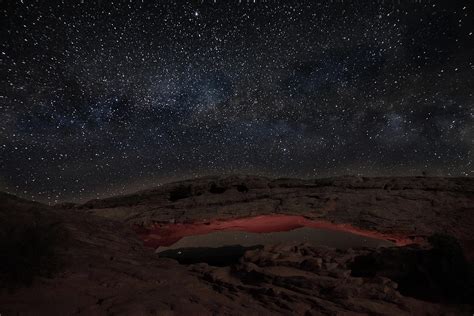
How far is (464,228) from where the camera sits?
1752cm

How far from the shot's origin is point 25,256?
9492 mm

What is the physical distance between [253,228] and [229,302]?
43.2 ft

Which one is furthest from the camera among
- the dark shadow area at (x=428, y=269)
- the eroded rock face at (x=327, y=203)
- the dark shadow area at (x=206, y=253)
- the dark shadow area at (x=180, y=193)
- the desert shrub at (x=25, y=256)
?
the dark shadow area at (x=206, y=253)

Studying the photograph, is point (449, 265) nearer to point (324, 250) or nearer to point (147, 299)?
point (324, 250)

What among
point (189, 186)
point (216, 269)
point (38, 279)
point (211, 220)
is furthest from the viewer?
point (189, 186)

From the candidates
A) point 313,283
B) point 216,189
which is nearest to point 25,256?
point 313,283

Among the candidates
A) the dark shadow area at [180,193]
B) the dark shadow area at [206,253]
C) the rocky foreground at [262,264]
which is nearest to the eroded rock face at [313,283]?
the rocky foreground at [262,264]

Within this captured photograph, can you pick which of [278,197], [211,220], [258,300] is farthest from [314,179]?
[258,300]

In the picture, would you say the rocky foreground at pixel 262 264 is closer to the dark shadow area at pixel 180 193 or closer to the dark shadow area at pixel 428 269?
the dark shadow area at pixel 428 269

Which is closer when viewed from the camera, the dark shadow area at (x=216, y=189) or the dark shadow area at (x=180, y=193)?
→ the dark shadow area at (x=216, y=189)

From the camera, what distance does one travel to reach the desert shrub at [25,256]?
8828 millimetres

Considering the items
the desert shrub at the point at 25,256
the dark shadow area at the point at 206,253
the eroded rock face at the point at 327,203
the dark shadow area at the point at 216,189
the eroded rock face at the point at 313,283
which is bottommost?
the dark shadow area at the point at 206,253

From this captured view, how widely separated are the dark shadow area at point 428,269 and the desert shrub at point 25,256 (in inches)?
480

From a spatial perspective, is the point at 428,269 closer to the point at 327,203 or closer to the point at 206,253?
the point at 327,203
